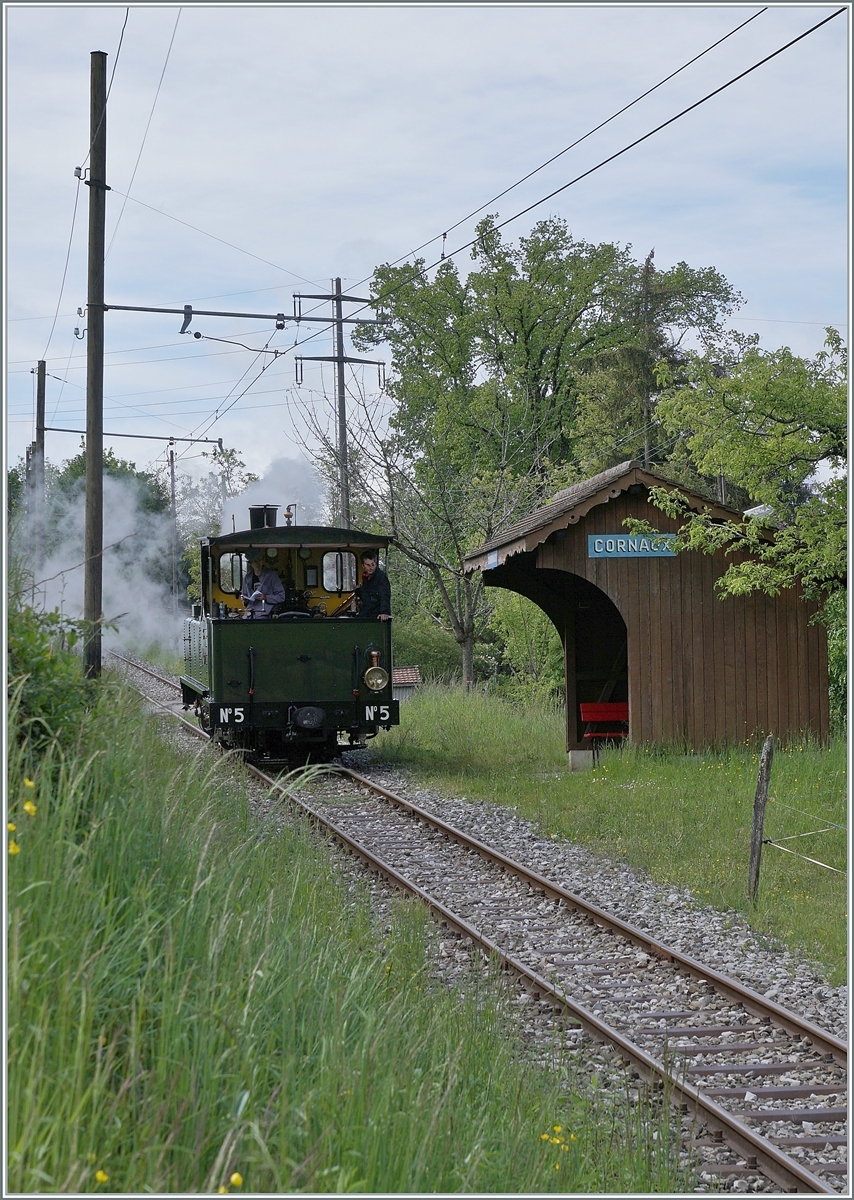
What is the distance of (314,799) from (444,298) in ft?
94.7

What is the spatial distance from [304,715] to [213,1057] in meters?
12.6

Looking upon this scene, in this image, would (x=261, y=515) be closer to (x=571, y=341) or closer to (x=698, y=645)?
(x=698, y=645)

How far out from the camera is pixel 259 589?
16.8 metres

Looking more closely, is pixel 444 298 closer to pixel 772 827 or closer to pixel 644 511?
pixel 644 511

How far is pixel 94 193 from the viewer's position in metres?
15.8

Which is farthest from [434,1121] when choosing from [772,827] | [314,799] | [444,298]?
[444,298]

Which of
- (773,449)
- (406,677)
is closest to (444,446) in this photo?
(406,677)

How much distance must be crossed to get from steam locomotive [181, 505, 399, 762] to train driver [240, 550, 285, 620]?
2.8 inches

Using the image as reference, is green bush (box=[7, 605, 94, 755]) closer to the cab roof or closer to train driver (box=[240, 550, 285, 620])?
train driver (box=[240, 550, 285, 620])

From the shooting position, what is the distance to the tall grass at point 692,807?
934 centimetres

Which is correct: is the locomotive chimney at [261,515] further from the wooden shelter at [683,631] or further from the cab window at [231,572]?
the wooden shelter at [683,631]

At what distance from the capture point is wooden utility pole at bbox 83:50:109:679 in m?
15.6

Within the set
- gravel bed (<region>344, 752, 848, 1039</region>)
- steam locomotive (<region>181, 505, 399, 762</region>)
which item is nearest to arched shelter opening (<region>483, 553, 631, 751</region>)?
steam locomotive (<region>181, 505, 399, 762</region>)

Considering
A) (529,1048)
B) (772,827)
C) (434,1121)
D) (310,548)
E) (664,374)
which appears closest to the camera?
(434,1121)
